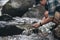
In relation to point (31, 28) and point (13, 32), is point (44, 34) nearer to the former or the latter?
point (31, 28)

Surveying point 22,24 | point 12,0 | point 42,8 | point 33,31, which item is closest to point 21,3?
point 12,0

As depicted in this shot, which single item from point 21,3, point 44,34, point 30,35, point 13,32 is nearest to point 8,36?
point 13,32

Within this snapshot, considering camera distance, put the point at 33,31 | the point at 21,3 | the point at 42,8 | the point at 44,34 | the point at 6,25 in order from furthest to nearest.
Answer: the point at 21,3 < the point at 42,8 < the point at 6,25 < the point at 33,31 < the point at 44,34

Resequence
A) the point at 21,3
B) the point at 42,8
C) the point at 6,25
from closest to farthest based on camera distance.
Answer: the point at 6,25, the point at 42,8, the point at 21,3

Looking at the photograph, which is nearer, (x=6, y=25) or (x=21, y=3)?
(x=6, y=25)

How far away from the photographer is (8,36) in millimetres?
3344

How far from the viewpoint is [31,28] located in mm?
3463

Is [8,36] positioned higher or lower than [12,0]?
lower

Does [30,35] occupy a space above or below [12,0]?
below

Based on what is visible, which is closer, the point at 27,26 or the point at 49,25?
the point at 49,25

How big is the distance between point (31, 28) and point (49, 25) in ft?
1.20

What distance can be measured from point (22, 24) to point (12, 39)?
Result: 22.1 inches

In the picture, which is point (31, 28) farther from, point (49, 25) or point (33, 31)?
point (49, 25)

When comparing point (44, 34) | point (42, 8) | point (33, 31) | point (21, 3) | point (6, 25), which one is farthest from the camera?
point (21, 3)
